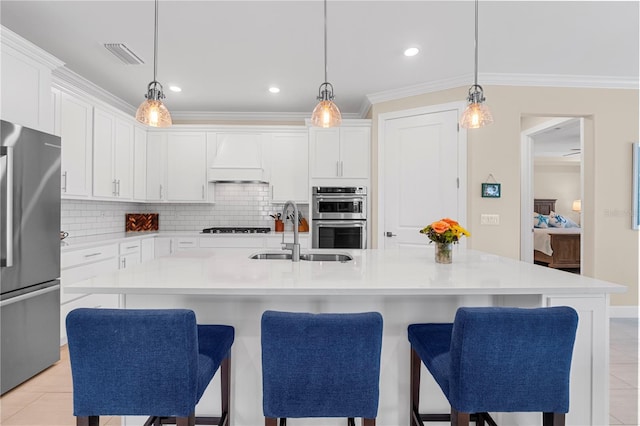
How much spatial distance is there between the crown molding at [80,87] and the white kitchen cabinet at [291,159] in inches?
78.6

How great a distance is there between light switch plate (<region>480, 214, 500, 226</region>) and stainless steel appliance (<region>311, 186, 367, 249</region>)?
1.35m

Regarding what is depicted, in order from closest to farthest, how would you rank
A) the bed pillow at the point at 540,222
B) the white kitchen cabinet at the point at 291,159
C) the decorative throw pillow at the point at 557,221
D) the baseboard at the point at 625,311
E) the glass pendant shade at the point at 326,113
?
the glass pendant shade at the point at 326,113, the baseboard at the point at 625,311, the white kitchen cabinet at the point at 291,159, the bed pillow at the point at 540,222, the decorative throw pillow at the point at 557,221

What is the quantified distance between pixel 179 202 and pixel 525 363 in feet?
14.9

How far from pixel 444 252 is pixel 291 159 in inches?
124

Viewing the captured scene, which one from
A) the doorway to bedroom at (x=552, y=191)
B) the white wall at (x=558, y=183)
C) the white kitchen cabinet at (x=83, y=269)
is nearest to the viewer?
the white kitchen cabinet at (x=83, y=269)

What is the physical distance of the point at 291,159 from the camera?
4.79 metres

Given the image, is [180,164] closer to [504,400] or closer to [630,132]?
[504,400]

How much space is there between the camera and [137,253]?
415 centimetres

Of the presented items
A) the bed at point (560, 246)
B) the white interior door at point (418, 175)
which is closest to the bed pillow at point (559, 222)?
the bed at point (560, 246)

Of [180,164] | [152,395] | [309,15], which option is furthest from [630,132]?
[180,164]

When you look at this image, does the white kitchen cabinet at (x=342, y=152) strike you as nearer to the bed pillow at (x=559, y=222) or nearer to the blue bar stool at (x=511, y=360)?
the blue bar stool at (x=511, y=360)

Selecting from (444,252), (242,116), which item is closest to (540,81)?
(444,252)

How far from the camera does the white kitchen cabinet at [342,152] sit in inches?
174

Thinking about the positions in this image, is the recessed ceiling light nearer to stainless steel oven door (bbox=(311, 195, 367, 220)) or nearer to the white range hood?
stainless steel oven door (bbox=(311, 195, 367, 220))
